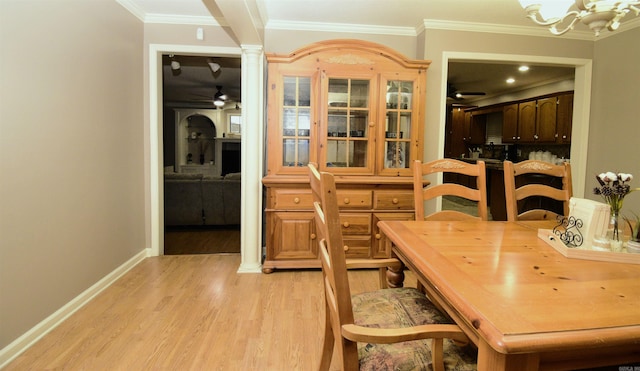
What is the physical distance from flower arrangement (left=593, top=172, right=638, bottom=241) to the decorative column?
243cm

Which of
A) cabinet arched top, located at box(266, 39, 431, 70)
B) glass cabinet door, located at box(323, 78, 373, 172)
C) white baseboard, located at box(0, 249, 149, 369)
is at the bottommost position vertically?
white baseboard, located at box(0, 249, 149, 369)

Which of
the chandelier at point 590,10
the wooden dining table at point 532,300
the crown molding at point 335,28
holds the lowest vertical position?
the wooden dining table at point 532,300

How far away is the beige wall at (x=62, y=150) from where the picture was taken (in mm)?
1760

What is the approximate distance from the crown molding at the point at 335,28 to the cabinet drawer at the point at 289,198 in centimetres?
161

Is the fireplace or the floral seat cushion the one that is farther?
the fireplace

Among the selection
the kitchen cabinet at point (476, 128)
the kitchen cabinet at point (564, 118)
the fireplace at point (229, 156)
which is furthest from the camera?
the fireplace at point (229, 156)

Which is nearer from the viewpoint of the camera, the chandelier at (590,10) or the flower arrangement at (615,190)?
the flower arrangement at (615,190)

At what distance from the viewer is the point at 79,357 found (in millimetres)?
1810

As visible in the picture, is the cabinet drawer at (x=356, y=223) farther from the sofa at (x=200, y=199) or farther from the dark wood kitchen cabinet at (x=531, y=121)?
the dark wood kitchen cabinet at (x=531, y=121)

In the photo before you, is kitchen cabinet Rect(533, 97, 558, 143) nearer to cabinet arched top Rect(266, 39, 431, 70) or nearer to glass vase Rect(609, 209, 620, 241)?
cabinet arched top Rect(266, 39, 431, 70)

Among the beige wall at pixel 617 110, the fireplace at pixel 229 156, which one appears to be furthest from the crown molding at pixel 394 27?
the fireplace at pixel 229 156

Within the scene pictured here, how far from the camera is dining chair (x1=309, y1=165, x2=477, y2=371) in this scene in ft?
3.15

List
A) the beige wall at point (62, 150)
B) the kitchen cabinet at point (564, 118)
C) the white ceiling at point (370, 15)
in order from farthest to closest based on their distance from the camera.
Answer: the kitchen cabinet at point (564, 118), the white ceiling at point (370, 15), the beige wall at point (62, 150)

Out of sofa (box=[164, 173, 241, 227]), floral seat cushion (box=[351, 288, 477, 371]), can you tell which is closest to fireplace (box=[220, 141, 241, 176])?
sofa (box=[164, 173, 241, 227])
